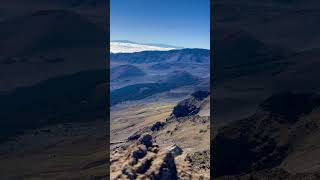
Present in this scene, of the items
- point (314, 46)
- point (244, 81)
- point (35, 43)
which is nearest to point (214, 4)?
point (244, 81)

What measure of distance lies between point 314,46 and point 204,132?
111 m

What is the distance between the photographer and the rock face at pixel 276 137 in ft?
50.8

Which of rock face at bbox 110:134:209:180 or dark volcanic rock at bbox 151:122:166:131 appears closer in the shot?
rock face at bbox 110:134:209:180

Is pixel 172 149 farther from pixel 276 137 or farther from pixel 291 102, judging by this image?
pixel 291 102

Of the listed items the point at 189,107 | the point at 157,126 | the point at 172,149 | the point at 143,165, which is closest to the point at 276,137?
the point at 143,165

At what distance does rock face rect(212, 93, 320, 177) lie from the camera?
50.8 ft

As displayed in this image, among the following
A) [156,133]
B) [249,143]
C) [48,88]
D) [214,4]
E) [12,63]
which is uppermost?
[214,4]

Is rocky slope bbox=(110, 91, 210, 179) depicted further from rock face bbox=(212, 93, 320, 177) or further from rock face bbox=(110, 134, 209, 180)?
rock face bbox=(212, 93, 320, 177)

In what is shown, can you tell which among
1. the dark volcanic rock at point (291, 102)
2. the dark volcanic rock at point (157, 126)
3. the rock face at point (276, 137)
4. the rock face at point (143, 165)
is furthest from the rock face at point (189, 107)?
the dark volcanic rock at point (291, 102)

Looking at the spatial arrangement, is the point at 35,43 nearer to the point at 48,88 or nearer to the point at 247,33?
the point at 48,88

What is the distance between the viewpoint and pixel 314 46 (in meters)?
15.3

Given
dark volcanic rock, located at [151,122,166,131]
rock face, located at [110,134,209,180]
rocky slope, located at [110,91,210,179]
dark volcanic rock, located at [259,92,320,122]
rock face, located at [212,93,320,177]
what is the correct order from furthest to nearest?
Result: dark volcanic rock, located at [151,122,166,131] → rocky slope, located at [110,91,210,179] → rock face, located at [110,134,209,180] → rock face, located at [212,93,320,177] → dark volcanic rock, located at [259,92,320,122]

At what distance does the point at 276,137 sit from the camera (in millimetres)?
15812

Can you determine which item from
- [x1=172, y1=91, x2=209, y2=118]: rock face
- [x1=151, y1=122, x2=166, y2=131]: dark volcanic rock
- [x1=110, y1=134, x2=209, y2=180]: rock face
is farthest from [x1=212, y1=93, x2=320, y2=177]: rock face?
[x1=172, y1=91, x2=209, y2=118]: rock face
